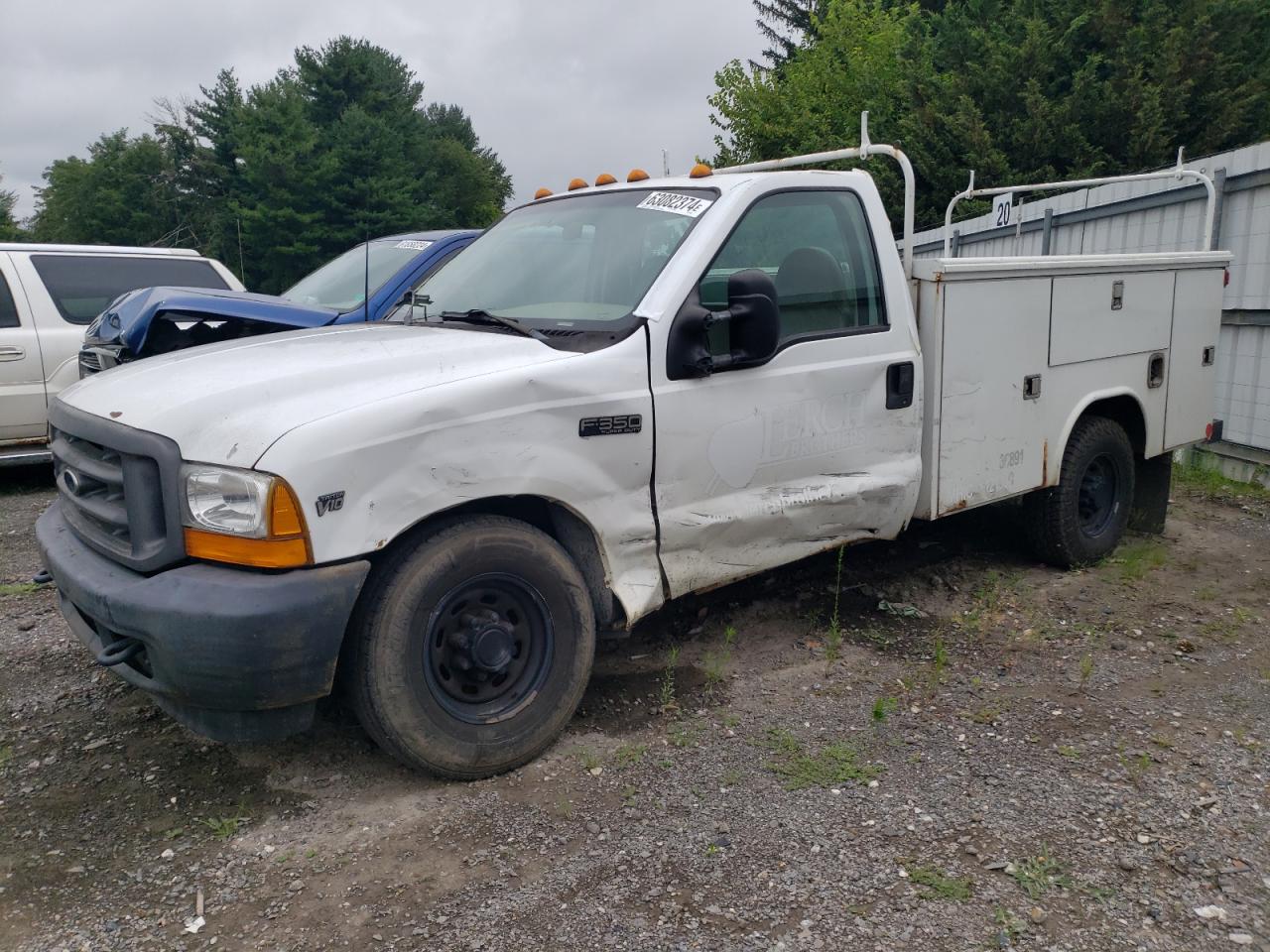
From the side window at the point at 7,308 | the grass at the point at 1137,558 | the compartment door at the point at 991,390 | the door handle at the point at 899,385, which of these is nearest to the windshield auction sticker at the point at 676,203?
the door handle at the point at 899,385

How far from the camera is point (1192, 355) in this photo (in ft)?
18.9

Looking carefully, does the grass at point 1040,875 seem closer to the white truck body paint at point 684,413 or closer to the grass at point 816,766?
the grass at point 816,766

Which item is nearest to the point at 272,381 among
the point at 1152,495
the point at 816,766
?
the point at 816,766

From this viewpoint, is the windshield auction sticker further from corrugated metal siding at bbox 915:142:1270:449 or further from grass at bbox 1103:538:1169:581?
corrugated metal siding at bbox 915:142:1270:449

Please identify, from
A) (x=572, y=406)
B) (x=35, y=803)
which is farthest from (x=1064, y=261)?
(x=35, y=803)

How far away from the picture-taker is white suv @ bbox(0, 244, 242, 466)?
767 centimetres

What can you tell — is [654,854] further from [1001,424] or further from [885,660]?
[1001,424]

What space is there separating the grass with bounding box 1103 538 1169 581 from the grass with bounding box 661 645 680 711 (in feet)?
8.42

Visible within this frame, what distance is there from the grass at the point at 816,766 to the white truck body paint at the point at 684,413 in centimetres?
68

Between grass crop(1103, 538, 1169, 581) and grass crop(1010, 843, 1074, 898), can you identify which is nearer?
grass crop(1010, 843, 1074, 898)

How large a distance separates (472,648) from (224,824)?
90cm

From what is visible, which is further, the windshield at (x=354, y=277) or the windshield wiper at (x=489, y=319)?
the windshield at (x=354, y=277)

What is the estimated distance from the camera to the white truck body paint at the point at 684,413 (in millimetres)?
2979

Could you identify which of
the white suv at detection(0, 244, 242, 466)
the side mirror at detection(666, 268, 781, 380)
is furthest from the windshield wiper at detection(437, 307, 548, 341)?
the white suv at detection(0, 244, 242, 466)
